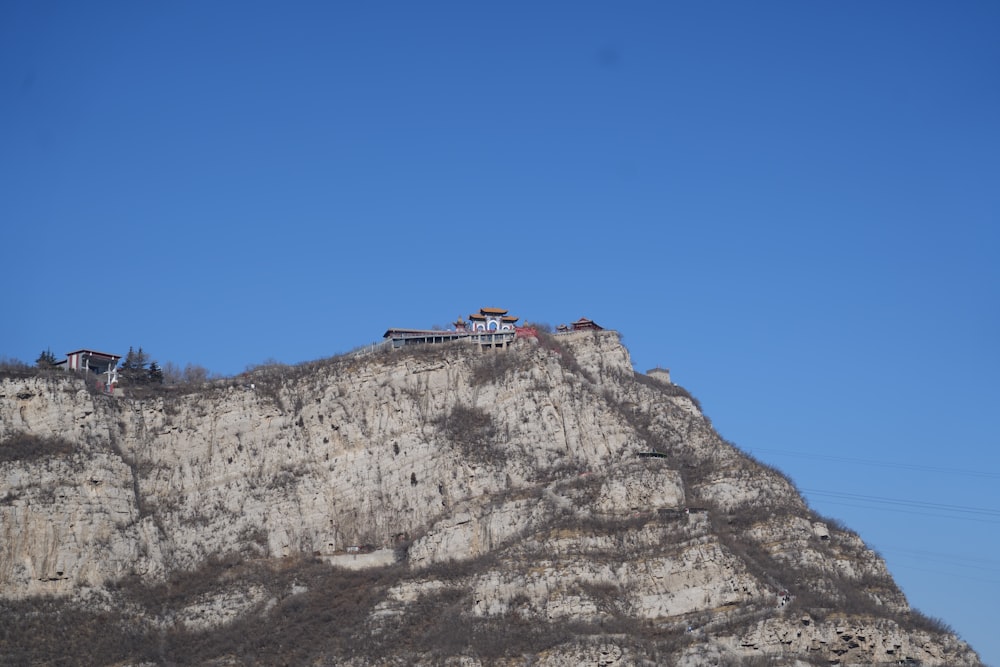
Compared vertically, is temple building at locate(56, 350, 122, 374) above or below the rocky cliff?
above

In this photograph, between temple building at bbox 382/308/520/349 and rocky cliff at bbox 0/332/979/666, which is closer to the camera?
rocky cliff at bbox 0/332/979/666

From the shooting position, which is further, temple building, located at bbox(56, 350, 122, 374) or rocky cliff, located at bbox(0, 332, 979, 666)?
temple building, located at bbox(56, 350, 122, 374)

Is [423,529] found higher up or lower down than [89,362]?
lower down

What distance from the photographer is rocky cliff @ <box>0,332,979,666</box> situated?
4715 inches

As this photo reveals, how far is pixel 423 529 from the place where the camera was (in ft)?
435

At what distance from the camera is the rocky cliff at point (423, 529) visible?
119750 millimetres

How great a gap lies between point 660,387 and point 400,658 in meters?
39.8

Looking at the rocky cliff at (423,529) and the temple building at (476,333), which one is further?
the temple building at (476,333)

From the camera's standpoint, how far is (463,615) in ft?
398

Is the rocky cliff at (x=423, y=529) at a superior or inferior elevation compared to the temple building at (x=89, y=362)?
inferior

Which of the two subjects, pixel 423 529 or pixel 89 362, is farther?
pixel 89 362

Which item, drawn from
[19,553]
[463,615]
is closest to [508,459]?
[463,615]

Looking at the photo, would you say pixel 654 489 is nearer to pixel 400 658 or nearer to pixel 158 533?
pixel 400 658

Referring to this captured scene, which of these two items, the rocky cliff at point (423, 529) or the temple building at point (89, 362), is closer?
the rocky cliff at point (423, 529)
